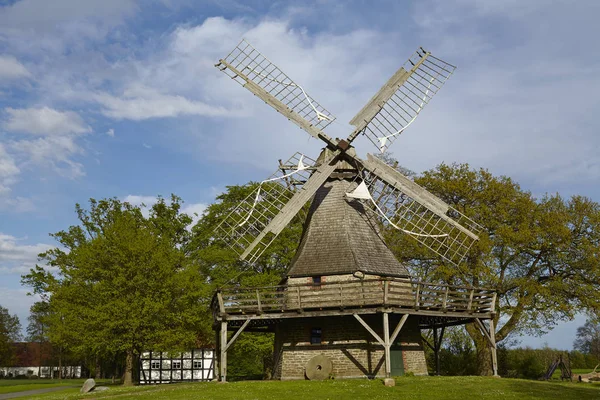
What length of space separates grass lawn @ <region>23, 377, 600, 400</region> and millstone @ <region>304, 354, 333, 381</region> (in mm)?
1289

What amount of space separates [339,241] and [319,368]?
18.2ft

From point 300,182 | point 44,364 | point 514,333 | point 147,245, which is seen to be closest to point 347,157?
point 300,182

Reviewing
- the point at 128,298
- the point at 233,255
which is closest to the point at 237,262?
the point at 233,255

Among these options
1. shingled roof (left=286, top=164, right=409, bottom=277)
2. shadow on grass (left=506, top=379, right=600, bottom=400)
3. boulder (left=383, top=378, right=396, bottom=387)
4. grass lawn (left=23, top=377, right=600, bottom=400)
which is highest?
shingled roof (left=286, top=164, right=409, bottom=277)

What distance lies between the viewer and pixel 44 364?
81812 millimetres

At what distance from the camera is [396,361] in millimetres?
24938

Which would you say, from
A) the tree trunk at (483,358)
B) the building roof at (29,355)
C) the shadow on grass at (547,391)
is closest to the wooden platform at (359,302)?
the shadow on grass at (547,391)

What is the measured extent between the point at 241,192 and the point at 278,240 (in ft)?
17.0

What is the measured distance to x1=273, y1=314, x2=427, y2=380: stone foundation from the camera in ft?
79.4

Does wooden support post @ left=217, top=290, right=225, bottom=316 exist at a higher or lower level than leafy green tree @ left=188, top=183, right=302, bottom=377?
lower

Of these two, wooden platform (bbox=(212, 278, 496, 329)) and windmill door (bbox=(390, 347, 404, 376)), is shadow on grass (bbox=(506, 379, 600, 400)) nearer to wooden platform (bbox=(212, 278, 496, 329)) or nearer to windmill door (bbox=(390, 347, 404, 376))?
wooden platform (bbox=(212, 278, 496, 329))

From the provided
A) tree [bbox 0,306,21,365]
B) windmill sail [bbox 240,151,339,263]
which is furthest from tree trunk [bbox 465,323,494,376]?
tree [bbox 0,306,21,365]

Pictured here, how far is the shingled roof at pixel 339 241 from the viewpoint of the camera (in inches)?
990

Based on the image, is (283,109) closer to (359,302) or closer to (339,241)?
(339,241)
